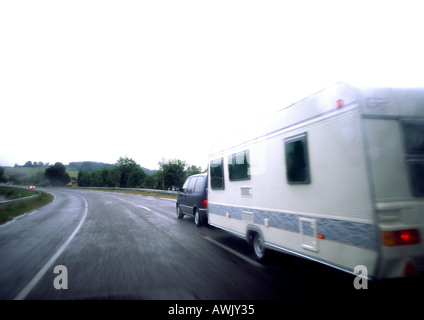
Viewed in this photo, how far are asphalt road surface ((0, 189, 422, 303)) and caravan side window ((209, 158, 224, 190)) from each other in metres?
1.60

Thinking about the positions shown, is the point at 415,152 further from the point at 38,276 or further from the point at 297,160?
the point at 38,276

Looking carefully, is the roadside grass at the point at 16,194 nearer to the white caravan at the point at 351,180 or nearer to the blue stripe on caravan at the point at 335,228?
the blue stripe on caravan at the point at 335,228

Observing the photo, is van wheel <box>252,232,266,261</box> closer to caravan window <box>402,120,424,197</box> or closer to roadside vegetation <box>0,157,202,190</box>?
caravan window <box>402,120,424,197</box>

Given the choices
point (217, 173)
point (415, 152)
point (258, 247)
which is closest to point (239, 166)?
point (217, 173)

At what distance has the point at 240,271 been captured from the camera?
16.8 feet

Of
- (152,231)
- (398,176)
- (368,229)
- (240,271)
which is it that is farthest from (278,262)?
(152,231)

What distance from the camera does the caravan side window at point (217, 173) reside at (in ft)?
25.4

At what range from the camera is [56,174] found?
300 feet

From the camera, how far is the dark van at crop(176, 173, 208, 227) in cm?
998

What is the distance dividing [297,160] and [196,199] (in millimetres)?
6505

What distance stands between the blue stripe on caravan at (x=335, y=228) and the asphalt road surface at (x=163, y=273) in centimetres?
89

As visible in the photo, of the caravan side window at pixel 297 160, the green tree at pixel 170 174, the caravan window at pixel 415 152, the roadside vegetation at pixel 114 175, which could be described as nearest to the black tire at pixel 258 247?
the caravan side window at pixel 297 160
